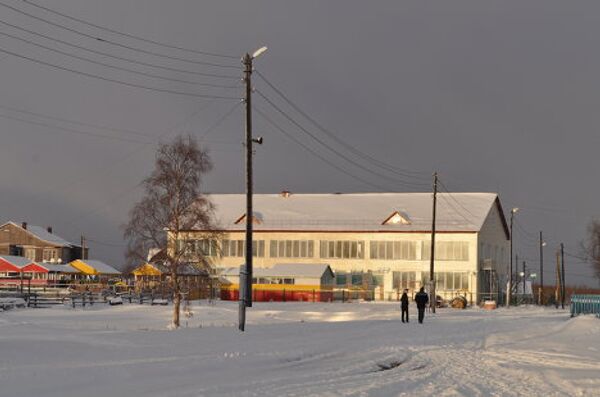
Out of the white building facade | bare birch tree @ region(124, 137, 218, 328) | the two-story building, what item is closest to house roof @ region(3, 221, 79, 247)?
the two-story building

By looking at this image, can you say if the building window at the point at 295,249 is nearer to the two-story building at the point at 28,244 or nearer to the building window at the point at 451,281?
the building window at the point at 451,281

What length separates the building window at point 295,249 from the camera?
88.7 m

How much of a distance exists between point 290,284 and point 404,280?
42.5 ft

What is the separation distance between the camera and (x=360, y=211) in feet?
298

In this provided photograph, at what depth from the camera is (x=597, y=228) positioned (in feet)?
401

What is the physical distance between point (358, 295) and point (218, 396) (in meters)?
70.8

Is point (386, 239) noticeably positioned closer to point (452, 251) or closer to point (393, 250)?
point (393, 250)

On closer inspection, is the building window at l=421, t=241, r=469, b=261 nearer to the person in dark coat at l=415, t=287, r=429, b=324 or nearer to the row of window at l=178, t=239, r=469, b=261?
the row of window at l=178, t=239, r=469, b=261

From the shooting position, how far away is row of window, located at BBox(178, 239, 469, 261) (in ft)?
274

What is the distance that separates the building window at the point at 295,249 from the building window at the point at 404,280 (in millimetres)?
9483

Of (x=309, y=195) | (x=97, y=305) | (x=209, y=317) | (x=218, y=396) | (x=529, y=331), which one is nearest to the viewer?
(x=218, y=396)

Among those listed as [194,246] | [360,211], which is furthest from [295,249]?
[194,246]

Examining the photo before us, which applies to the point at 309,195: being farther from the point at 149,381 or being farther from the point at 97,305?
the point at 149,381

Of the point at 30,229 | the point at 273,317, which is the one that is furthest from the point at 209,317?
the point at 30,229
